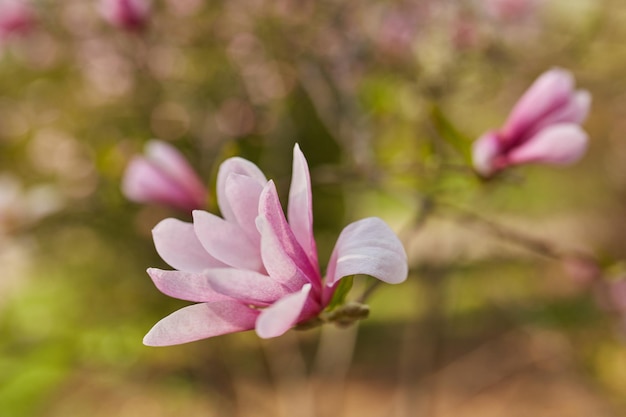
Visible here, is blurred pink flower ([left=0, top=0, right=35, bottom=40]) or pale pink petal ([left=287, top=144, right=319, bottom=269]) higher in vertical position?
blurred pink flower ([left=0, top=0, right=35, bottom=40])

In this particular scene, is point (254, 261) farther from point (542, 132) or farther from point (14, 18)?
point (14, 18)

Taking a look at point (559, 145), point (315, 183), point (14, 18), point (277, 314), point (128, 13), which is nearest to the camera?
point (277, 314)

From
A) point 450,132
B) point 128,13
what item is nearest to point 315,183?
point 450,132

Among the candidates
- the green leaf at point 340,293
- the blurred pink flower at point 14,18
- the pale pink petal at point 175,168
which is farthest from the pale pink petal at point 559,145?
the blurred pink flower at point 14,18

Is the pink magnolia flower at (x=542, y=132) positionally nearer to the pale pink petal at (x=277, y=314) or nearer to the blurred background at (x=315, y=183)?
the blurred background at (x=315, y=183)

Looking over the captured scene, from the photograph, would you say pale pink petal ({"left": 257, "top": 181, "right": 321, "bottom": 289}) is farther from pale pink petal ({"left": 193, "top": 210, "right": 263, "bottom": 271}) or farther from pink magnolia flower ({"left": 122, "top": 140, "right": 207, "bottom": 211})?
Answer: pink magnolia flower ({"left": 122, "top": 140, "right": 207, "bottom": 211})

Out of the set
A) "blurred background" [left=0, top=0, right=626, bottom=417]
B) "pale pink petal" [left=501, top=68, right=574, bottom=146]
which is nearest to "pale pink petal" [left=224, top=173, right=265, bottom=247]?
"blurred background" [left=0, top=0, right=626, bottom=417]

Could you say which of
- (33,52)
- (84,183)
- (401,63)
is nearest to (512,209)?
(401,63)
